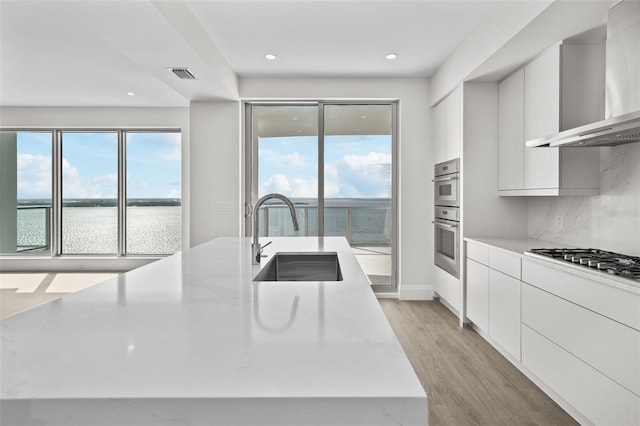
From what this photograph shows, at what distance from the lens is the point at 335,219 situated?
4.81 metres

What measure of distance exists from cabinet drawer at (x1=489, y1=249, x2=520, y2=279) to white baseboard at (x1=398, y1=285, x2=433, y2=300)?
1.61 meters

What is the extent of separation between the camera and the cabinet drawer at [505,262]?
2.67 meters

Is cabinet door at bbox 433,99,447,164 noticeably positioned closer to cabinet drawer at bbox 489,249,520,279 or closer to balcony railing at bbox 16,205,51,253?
cabinet drawer at bbox 489,249,520,279

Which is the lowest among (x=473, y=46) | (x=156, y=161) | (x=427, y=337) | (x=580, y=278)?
(x=427, y=337)

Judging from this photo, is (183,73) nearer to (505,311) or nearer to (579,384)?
(505,311)

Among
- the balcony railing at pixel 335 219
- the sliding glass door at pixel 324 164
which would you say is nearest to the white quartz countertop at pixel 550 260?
the balcony railing at pixel 335 219

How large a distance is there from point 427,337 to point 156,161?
16.6 ft

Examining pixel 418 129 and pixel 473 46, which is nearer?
pixel 473 46

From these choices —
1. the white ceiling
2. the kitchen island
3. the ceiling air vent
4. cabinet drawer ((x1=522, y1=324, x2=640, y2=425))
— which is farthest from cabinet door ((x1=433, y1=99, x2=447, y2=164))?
the kitchen island

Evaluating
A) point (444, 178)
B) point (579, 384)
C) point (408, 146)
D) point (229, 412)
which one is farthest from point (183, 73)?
point (579, 384)

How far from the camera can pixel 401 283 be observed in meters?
4.65

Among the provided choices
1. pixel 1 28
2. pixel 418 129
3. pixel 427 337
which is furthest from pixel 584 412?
pixel 1 28

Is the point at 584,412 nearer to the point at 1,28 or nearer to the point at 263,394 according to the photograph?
the point at 263,394

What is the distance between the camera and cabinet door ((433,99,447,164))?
13.7 ft
